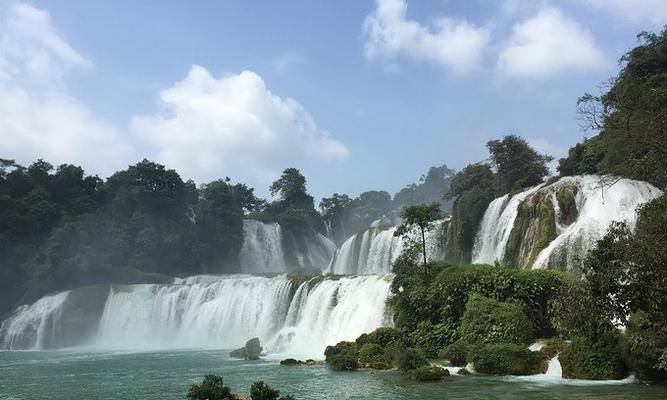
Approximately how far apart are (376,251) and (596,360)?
88.8 feet

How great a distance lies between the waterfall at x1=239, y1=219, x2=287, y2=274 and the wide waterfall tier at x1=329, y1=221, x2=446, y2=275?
12.1 m

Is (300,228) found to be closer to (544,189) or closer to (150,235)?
(150,235)

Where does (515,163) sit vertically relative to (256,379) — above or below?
above

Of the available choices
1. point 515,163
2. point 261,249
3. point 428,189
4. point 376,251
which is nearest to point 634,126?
point 515,163

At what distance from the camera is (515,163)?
37.8 m

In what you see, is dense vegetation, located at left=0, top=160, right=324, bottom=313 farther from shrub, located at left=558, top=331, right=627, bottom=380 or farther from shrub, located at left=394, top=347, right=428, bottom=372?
shrub, located at left=558, top=331, right=627, bottom=380

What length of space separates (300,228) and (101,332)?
26380 mm

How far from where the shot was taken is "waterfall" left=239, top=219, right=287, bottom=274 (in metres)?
57.9

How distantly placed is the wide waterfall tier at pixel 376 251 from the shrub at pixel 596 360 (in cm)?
1934

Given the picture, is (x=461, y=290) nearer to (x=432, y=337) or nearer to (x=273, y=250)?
(x=432, y=337)

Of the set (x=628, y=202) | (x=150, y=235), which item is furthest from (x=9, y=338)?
(x=628, y=202)

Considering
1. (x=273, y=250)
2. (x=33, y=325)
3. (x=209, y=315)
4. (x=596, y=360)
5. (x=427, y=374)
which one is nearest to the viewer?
(x=596, y=360)

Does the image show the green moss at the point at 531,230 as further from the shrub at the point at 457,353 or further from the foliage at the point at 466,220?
the shrub at the point at 457,353

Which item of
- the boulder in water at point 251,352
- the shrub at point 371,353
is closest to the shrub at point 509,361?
the shrub at point 371,353
